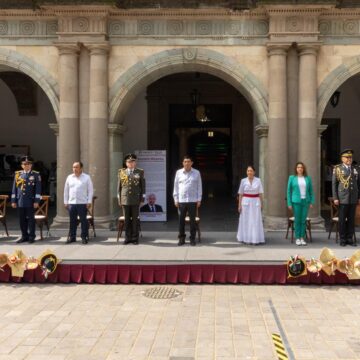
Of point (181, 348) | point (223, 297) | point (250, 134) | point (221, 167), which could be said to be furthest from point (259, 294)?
point (221, 167)

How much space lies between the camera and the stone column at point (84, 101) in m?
10.1

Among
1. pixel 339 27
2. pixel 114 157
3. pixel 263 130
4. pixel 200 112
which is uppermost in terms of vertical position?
pixel 339 27

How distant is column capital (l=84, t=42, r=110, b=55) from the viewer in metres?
9.88

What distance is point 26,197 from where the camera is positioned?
887 centimetres

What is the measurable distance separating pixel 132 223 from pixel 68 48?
4127 millimetres

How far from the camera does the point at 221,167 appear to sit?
75.4 feet

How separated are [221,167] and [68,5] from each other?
14.4m

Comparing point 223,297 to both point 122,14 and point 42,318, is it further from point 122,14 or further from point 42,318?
point 122,14

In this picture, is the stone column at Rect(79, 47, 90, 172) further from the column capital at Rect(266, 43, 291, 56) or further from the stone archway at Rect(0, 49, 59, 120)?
the column capital at Rect(266, 43, 291, 56)

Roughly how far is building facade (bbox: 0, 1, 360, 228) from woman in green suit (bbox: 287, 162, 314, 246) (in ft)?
4.05

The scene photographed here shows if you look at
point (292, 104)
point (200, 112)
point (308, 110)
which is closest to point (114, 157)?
point (292, 104)

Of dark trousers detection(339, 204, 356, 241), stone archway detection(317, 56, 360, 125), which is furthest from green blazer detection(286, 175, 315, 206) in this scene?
stone archway detection(317, 56, 360, 125)

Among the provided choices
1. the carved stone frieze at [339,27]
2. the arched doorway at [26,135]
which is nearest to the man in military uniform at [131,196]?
the carved stone frieze at [339,27]

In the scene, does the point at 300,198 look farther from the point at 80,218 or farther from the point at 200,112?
the point at 200,112
